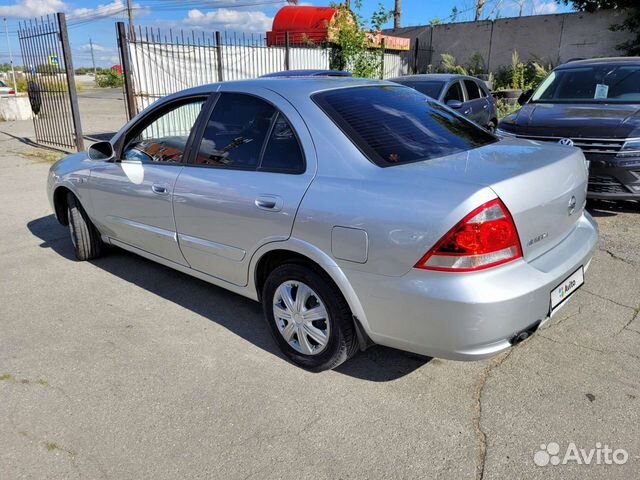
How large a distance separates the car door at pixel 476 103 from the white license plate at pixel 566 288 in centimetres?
715

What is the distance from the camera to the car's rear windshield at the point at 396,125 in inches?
106

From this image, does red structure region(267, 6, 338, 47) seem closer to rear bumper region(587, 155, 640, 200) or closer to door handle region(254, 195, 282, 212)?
rear bumper region(587, 155, 640, 200)

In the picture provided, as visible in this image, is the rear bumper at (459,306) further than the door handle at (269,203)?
No

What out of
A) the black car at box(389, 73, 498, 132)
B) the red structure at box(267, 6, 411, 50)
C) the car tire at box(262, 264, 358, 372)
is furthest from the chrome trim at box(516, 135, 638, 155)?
the red structure at box(267, 6, 411, 50)

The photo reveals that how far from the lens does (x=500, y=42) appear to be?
69.5ft

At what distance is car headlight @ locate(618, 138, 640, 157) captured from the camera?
5.15 m

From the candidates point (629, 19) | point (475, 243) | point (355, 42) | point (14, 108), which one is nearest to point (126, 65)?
point (355, 42)

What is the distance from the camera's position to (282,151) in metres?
2.89

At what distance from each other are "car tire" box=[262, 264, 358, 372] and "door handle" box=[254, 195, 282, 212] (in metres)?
0.33

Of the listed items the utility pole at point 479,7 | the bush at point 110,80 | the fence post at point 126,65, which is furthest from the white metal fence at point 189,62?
the bush at point 110,80

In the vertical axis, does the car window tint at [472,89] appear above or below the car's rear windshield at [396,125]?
below

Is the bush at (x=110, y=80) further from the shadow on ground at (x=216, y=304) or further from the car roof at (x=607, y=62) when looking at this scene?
the shadow on ground at (x=216, y=304)

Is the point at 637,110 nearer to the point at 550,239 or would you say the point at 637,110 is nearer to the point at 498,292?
the point at 550,239

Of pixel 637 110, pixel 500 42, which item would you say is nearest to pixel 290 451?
pixel 637 110
